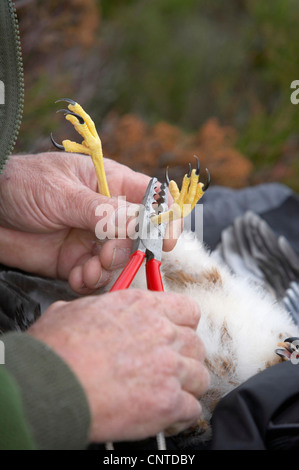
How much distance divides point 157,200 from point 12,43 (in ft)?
1.46

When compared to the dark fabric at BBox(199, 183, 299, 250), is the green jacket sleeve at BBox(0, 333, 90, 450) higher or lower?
lower

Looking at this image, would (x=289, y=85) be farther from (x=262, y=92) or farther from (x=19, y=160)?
(x=19, y=160)

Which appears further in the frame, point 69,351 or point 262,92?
point 262,92

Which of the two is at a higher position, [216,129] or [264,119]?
[264,119]

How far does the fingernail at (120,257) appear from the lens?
0.89 meters

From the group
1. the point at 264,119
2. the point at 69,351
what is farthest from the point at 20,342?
the point at 264,119

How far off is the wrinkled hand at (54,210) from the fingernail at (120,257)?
55 millimetres

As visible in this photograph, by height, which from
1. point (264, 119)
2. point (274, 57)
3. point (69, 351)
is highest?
point (274, 57)

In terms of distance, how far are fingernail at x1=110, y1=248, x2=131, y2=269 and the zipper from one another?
0.30 m

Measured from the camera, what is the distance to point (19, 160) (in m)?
1.09

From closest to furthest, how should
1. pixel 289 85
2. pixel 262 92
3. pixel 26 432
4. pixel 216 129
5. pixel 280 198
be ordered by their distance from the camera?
pixel 26 432 < pixel 280 198 < pixel 216 129 < pixel 289 85 < pixel 262 92

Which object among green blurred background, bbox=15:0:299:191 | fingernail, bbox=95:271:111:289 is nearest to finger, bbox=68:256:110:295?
fingernail, bbox=95:271:111:289

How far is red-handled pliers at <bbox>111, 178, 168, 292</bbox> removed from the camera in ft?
2.77

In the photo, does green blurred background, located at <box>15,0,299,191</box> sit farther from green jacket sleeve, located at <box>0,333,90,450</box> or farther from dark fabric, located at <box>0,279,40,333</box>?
green jacket sleeve, located at <box>0,333,90,450</box>
